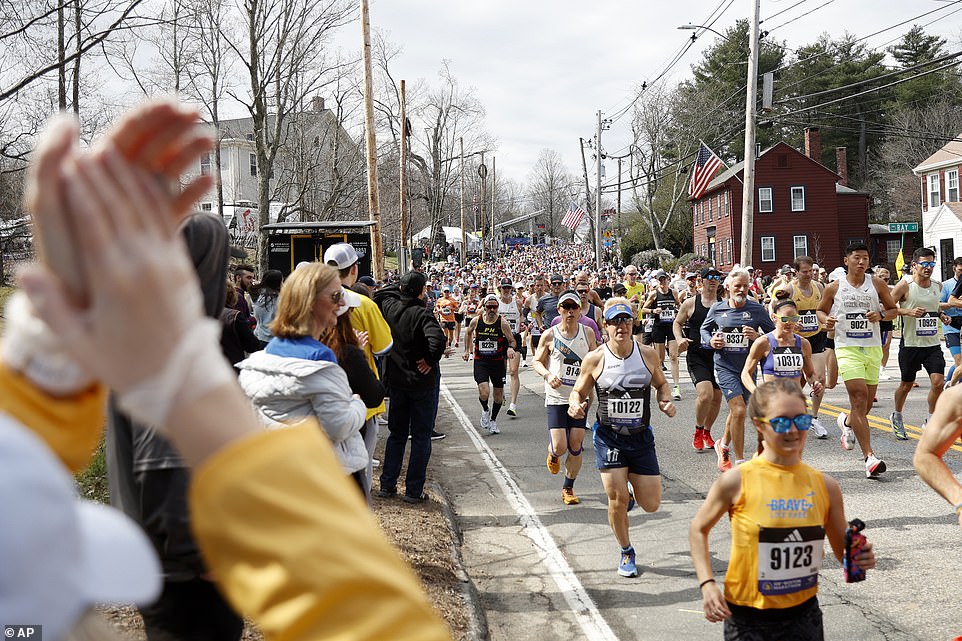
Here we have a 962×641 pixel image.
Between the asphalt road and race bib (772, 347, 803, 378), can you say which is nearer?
the asphalt road

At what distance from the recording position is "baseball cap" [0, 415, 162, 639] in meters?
0.76

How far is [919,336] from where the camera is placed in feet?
38.2

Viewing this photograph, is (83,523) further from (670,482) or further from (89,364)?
(670,482)

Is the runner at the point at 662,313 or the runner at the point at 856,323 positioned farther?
the runner at the point at 662,313

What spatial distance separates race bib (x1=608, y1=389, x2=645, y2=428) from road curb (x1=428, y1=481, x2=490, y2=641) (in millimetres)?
1623

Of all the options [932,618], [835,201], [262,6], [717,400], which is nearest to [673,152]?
[835,201]

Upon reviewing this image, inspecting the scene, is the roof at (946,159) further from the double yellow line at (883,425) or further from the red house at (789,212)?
the double yellow line at (883,425)

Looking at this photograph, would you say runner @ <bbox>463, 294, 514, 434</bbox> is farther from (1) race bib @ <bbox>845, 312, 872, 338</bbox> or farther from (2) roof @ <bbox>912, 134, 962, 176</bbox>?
(2) roof @ <bbox>912, 134, 962, 176</bbox>

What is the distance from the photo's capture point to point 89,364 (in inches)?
32.4

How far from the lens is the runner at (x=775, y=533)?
12.9 ft

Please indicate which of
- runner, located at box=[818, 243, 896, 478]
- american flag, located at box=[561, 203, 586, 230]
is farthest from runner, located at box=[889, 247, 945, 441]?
american flag, located at box=[561, 203, 586, 230]

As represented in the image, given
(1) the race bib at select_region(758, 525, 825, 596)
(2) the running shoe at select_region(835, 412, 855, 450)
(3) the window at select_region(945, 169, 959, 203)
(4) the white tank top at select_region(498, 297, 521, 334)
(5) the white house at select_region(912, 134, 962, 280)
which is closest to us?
(1) the race bib at select_region(758, 525, 825, 596)

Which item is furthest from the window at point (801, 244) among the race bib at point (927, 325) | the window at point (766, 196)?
the race bib at point (927, 325)

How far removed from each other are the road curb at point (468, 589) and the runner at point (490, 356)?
15.2ft
